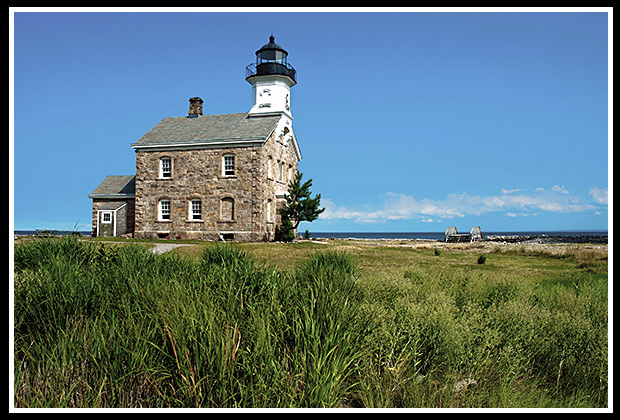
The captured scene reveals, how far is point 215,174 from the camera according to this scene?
2586 cm

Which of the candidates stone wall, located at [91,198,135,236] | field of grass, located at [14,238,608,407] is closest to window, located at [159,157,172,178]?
stone wall, located at [91,198,135,236]

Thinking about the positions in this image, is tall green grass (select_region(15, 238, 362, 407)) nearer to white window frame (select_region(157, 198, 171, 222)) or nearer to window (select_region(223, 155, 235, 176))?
window (select_region(223, 155, 235, 176))

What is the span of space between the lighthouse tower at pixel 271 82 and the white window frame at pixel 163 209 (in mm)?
7670

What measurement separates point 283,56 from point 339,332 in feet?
93.2

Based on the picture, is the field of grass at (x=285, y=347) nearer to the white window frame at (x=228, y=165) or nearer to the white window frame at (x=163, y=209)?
the white window frame at (x=228, y=165)

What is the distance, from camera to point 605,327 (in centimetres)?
457

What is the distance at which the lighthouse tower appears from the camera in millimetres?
28375

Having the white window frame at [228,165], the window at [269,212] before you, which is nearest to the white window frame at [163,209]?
the white window frame at [228,165]

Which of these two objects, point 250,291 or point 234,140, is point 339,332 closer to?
point 250,291

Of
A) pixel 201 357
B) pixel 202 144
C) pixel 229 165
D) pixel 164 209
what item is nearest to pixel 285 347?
pixel 201 357

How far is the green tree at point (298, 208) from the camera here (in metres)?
26.1

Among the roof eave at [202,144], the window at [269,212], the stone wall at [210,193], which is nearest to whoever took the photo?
the roof eave at [202,144]

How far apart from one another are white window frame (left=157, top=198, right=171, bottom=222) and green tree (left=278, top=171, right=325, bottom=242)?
680cm
